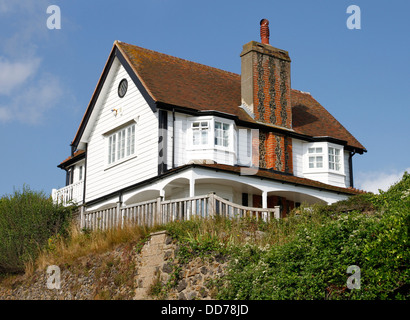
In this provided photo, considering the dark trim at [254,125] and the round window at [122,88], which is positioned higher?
the round window at [122,88]

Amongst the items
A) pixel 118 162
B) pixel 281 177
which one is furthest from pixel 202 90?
pixel 281 177

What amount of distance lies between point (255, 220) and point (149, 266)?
317 centimetres

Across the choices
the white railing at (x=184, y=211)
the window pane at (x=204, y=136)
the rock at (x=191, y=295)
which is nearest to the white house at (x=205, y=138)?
the window pane at (x=204, y=136)

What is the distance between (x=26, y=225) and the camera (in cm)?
2195

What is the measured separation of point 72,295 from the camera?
18.3 metres

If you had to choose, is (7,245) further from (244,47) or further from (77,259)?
(244,47)

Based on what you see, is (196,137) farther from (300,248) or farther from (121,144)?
(300,248)

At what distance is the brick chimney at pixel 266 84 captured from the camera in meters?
27.3

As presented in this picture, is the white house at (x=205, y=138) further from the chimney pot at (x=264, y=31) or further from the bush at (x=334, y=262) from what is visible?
the bush at (x=334, y=262)

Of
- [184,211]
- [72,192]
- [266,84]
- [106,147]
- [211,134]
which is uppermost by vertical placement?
[266,84]

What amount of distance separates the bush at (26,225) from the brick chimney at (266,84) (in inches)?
357

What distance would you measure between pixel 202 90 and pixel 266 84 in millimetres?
2738

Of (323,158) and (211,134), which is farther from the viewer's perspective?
(323,158)

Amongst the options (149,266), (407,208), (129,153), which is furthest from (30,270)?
(407,208)
